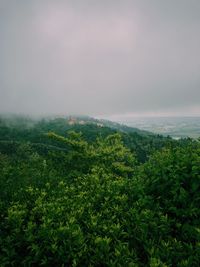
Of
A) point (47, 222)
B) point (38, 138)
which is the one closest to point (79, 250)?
point (47, 222)

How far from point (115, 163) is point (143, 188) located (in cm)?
1683

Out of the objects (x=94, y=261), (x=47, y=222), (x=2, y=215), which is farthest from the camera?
(x=2, y=215)

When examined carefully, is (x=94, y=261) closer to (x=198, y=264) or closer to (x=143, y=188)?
(x=198, y=264)

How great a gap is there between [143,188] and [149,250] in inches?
94.0

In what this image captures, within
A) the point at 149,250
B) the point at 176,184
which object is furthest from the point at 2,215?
the point at 176,184

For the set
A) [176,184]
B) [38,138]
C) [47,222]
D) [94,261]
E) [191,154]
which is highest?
[191,154]

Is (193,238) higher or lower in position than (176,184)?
lower

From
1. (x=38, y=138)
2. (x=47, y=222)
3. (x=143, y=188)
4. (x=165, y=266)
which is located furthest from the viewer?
(x=38, y=138)

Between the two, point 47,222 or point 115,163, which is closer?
point 47,222

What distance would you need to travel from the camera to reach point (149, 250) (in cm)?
645

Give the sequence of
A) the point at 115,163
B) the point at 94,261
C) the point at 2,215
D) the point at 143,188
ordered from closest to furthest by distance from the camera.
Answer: the point at 94,261 → the point at 2,215 → the point at 143,188 → the point at 115,163

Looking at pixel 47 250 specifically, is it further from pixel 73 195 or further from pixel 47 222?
pixel 73 195

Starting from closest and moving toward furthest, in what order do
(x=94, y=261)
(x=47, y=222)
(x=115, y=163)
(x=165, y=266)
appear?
(x=165, y=266) → (x=94, y=261) → (x=47, y=222) → (x=115, y=163)

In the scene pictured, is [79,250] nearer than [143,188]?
Yes
